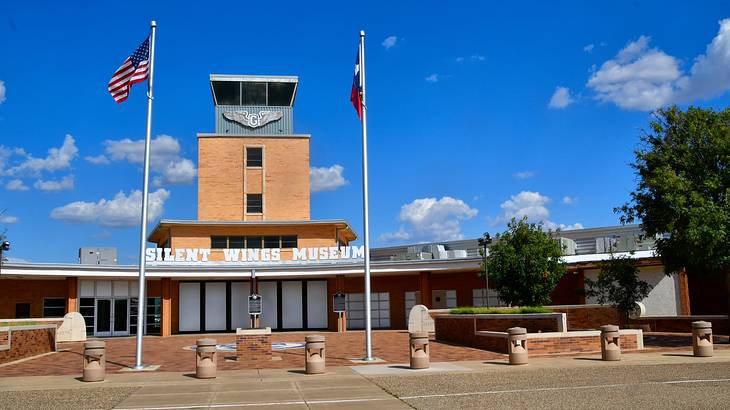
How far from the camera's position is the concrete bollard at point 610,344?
65.3ft

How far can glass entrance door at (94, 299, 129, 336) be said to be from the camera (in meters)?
37.4

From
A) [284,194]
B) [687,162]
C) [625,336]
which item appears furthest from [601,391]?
[284,194]

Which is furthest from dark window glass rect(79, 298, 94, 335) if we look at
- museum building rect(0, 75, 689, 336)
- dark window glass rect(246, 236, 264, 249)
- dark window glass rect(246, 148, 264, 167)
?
dark window glass rect(246, 148, 264, 167)

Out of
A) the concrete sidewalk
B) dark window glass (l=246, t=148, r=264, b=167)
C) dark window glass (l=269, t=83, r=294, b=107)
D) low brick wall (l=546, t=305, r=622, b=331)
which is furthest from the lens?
dark window glass (l=269, t=83, r=294, b=107)

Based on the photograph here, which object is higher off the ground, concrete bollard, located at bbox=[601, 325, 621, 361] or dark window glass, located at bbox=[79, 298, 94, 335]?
dark window glass, located at bbox=[79, 298, 94, 335]

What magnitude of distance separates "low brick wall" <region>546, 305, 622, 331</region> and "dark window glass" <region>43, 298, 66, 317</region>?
26.2 metres

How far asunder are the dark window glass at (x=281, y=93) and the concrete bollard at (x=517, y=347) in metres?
31.7

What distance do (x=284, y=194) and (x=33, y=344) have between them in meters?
22.2

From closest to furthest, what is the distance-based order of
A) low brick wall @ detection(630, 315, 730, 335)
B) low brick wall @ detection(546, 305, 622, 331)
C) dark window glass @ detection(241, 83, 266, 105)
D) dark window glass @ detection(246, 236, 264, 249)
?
low brick wall @ detection(546, 305, 622, 331) → low brick wall @ detection(630, 315, 730, 335) → dark window glass @ detection(246, 236, 264, 249) → dark window glass @ detection(241, 83, 266, 105)

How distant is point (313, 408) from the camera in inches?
507

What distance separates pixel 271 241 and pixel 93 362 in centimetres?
2446

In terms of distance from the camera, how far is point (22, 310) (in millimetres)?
36969

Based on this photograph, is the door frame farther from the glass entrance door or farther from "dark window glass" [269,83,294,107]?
"dark window glass" [269,83,294,107]

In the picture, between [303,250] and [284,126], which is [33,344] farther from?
[284,126]
